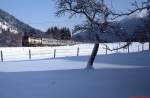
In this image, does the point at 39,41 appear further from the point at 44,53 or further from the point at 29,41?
the point at 44,53

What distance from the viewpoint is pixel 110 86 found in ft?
36.7

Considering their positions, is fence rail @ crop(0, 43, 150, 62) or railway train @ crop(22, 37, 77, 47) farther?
railway train @ crop(22, 37, 77, 47)

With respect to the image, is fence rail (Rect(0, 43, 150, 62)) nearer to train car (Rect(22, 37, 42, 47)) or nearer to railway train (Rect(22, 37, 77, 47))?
train car (Rect(22, 37, 42, 47))

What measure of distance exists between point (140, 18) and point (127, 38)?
2.96 ft

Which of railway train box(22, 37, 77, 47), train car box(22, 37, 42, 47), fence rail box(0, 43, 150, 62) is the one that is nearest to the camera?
fence rail box(0, 43, 150, 62)

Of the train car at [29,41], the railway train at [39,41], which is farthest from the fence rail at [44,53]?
the railway train at [39,41]

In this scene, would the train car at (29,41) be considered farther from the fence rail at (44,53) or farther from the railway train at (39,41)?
the fence rail at (44,53)

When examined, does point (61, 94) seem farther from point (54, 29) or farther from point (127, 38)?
point (54, 29)

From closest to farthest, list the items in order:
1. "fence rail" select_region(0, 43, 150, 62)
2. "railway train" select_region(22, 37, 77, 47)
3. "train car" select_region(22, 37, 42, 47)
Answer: "fence rail" select_region(0, 43, 150, 62) → "train car" select_region(22, 37, 42, 47) → "railway train" select_region(22, 37, 77, 47)

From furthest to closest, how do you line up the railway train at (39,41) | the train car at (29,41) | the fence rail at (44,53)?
1. the railway train at (39,41)
2. the train car at (29,41)
3. the fence rail at (44,53)

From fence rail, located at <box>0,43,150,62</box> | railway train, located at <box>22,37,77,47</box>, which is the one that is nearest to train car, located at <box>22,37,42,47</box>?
railway train, located at <box>22,37,77,47</box>

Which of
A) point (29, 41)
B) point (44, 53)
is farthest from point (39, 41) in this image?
point (44, 53)

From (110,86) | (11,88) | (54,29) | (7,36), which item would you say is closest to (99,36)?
(110,86)

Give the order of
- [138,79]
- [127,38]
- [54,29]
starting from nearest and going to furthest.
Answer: [127,38] < [138,79] < [54,29]
